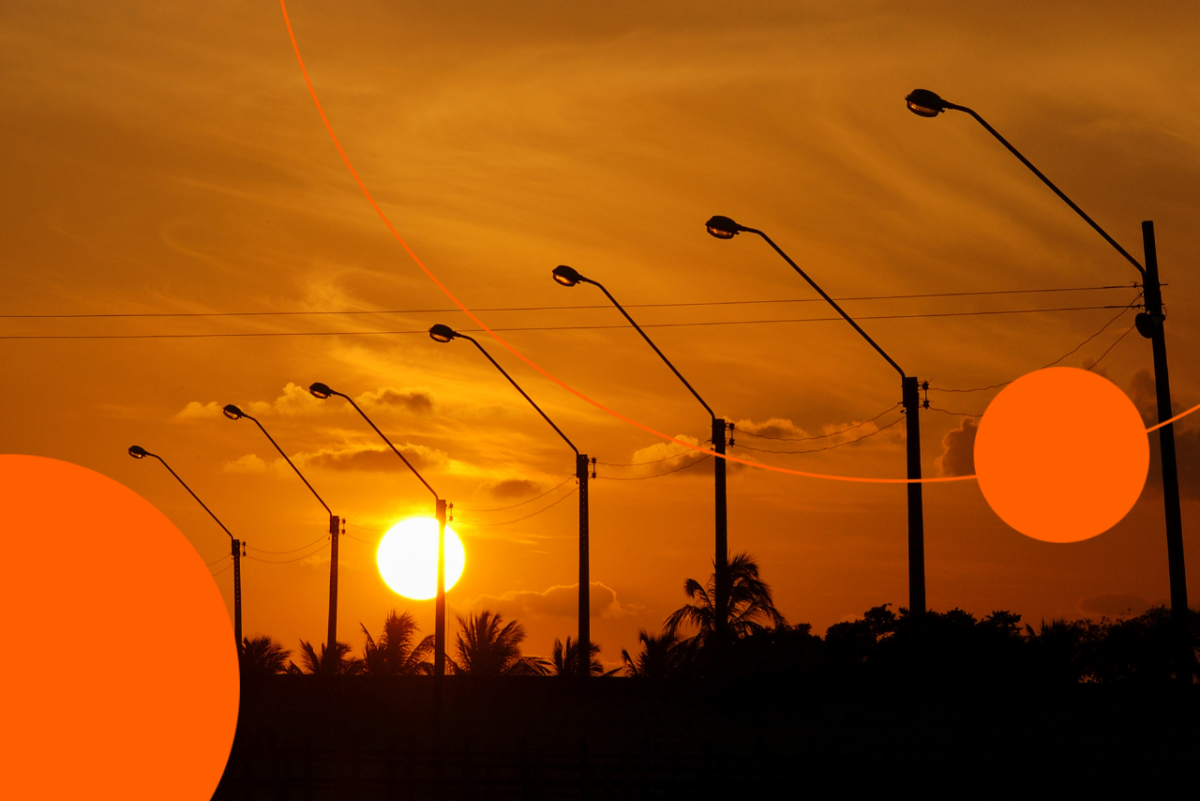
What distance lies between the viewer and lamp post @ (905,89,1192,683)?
699 inches

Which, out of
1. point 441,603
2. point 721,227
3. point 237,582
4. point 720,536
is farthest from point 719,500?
point 237,582

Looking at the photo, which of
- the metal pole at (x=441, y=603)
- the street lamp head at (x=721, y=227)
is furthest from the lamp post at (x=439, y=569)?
the street lamp head at (x=721, y=227)

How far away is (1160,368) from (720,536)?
11.5 meters

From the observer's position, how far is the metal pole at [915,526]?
65.1 feet

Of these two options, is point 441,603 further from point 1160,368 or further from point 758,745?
point 1160,368

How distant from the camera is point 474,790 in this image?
25.1 m

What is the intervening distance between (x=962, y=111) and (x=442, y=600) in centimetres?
2722

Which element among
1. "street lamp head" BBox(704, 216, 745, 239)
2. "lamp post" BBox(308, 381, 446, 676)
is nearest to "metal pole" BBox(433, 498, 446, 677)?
"lamp post" BBox(308, 381, 446, 676)

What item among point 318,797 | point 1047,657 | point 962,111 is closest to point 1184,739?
point 962,111

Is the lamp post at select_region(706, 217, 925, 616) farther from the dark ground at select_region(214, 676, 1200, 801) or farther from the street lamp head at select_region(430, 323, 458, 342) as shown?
the street lamp head at select_region(430, 323, 458, 342)

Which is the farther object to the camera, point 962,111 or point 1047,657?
point 1047,657

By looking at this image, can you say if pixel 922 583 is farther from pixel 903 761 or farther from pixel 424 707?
pixel 424 707

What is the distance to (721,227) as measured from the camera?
898 inches

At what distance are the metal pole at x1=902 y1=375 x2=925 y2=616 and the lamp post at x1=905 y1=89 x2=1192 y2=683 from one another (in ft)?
12.1
